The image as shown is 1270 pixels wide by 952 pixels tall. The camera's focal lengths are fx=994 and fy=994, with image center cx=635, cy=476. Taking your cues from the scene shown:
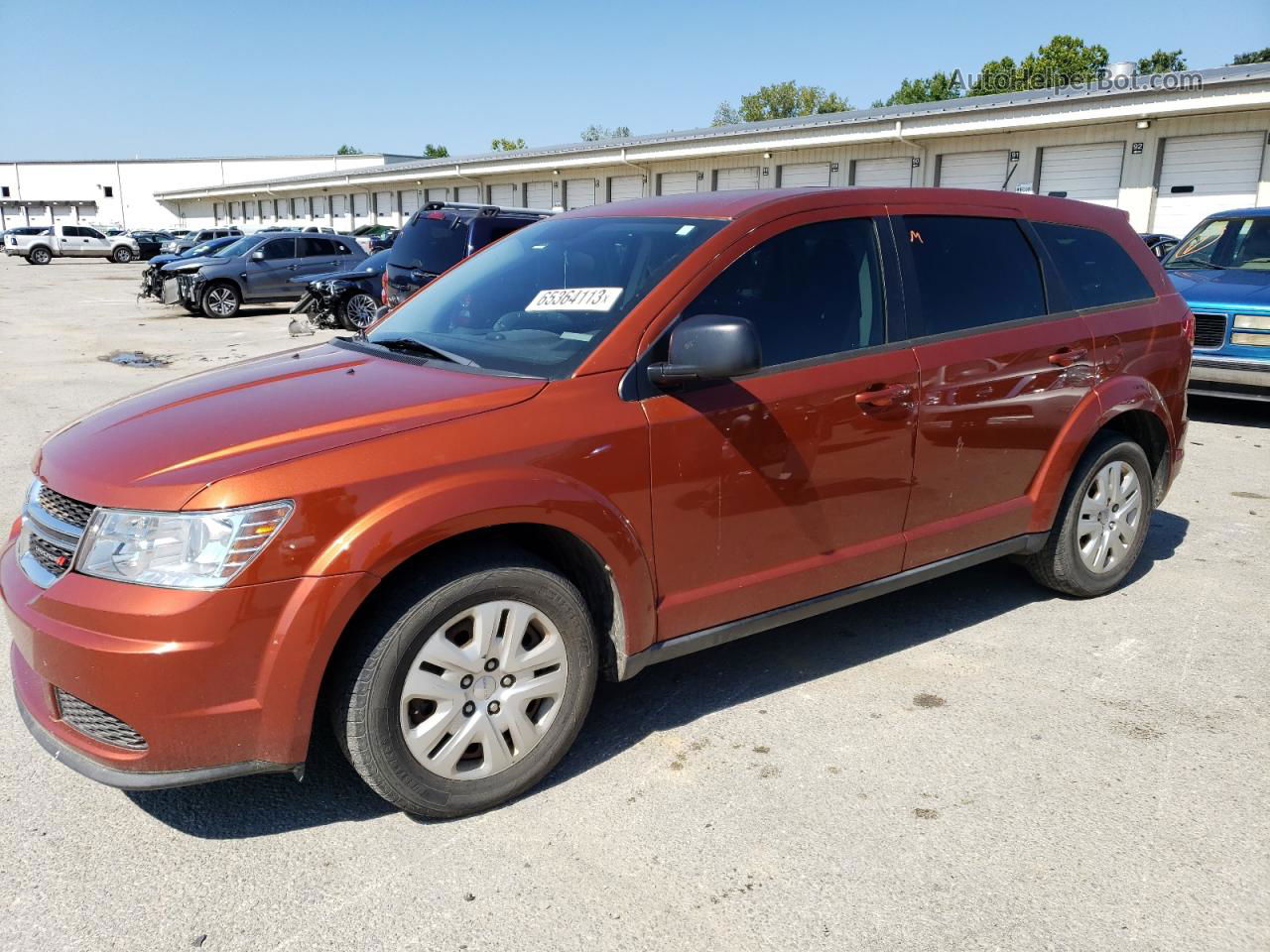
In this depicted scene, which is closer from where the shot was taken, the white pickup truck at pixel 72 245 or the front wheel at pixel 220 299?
the front wheel at pixel 220 299

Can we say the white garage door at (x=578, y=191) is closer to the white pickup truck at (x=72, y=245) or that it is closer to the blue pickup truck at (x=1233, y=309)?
the white pickup truck at (x=72, y=245)

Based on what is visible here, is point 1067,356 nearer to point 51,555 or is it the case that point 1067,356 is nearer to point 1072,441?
point 1072,441

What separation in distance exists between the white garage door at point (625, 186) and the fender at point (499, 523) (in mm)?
30567

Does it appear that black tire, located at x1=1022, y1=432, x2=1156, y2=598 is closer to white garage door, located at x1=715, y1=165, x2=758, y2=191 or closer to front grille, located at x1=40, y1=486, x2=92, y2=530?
front grille, located at x1=40, y1=486, x2=92, y2=530

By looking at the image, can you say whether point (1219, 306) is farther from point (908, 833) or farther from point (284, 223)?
point (284, 223)

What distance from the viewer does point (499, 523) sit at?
9.26 ft

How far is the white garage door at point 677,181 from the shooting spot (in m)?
30.7

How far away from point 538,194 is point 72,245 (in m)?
27.6

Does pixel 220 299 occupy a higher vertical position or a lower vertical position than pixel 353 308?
lower

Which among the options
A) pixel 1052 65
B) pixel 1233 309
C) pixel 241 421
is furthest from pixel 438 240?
pixel 1052 65

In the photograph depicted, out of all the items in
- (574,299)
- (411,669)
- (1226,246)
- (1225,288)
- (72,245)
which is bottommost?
(411,669)

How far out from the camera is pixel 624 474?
10.0ft

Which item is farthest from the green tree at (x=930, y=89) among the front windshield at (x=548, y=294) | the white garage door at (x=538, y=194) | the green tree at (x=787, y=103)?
the front windshield at (x=548, y=294)

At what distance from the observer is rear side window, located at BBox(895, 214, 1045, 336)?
154 inches
